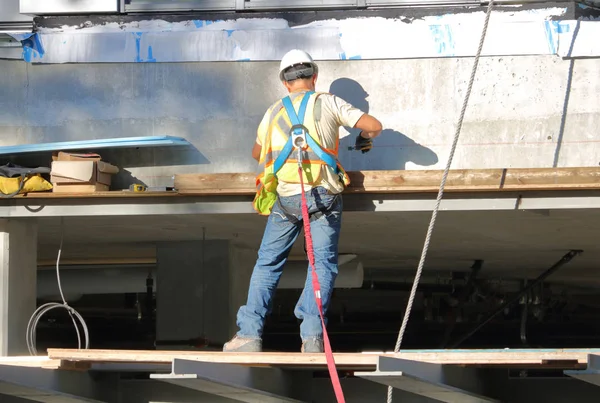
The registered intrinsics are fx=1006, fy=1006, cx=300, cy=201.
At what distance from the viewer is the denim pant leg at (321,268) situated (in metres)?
7.03

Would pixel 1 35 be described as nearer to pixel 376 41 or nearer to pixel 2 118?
pixel 2 118

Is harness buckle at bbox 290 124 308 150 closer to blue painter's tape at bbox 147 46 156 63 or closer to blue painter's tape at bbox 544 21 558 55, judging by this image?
blue painter's tape at bbox 147 46 156 63

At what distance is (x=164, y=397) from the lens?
27.2 feet

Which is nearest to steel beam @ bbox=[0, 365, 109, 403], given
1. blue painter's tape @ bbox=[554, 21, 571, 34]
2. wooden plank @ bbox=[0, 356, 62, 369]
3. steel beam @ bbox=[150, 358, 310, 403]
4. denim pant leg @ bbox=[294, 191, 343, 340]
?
wooden plank @ bbox=[0, 356, 62, 369]

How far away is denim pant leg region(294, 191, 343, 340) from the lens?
7.03m

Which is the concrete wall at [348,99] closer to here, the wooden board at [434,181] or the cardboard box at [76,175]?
the cardboard box at [76,175]

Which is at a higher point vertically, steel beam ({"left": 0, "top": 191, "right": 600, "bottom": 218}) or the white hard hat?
the white hard hat

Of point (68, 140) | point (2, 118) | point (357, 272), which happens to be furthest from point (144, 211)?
point (357, 272)

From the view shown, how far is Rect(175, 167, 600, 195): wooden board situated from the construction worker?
1.80 ft

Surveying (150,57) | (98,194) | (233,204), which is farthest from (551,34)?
(98,194)

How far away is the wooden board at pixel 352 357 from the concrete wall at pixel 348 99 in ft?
7.75

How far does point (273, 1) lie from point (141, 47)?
49.1 inches

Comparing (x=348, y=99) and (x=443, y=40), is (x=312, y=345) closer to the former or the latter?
(x=348, y=99)

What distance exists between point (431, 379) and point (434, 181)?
1.71m
